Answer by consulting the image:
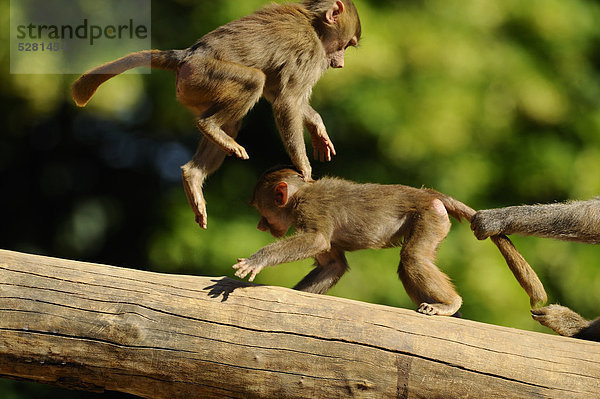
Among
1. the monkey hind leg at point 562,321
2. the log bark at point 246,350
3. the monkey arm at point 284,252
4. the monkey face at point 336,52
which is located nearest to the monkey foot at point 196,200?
the monkey arm at point 284,252

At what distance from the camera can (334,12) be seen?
4.75 m

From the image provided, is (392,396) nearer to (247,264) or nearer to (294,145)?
(247,264)

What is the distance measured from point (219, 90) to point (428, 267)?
1612mm

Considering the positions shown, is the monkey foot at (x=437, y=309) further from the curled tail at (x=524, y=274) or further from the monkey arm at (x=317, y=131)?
the monkey arm at (x=317, y=131)

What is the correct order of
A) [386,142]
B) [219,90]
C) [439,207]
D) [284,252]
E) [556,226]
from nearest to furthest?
[219,90] < [284,252] < [439,207] < [556,226] < [386,142]

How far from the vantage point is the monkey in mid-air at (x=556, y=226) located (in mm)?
4730

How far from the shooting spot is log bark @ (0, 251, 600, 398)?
151 inches

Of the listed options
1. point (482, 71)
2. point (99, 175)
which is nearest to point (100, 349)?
point (99, 175)

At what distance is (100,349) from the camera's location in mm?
3861

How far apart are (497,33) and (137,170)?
4.42m

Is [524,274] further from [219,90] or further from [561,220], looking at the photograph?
[219,90]

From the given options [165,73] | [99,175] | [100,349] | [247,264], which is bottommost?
[99,175]

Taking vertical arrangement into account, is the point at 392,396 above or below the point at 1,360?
above

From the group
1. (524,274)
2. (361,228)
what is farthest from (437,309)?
(361,228)
